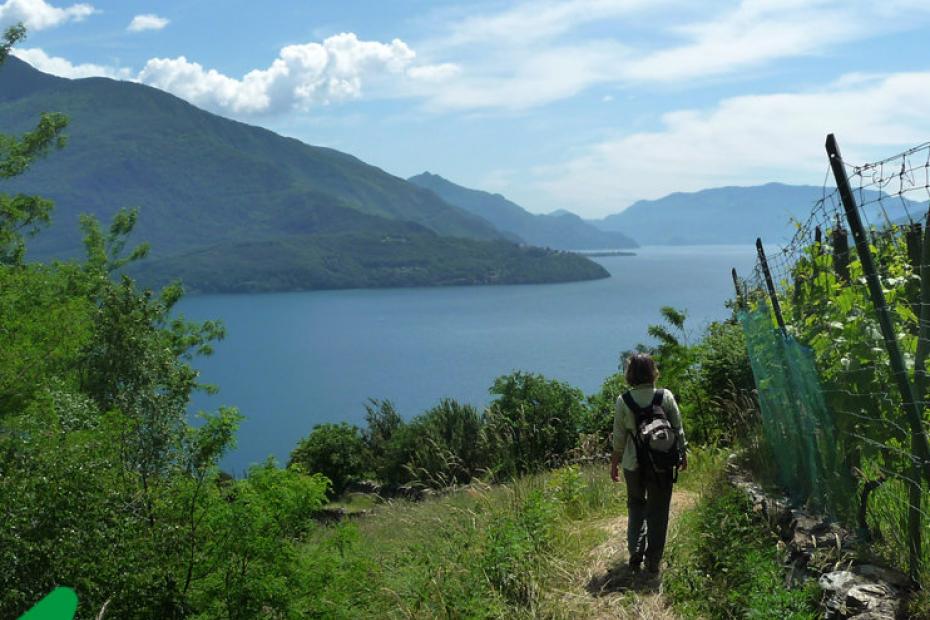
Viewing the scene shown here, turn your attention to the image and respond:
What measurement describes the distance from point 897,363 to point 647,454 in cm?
210

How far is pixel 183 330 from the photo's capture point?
33.7 m

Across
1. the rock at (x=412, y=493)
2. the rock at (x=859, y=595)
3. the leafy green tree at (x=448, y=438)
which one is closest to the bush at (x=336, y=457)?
the rock at (x=412, y=493)

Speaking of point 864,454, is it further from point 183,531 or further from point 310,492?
point 183,531

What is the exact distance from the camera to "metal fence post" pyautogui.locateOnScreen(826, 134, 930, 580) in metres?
4.00

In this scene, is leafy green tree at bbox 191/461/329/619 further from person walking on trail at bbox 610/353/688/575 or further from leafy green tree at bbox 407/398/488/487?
leafy green tree at bbox 407/398/488/487

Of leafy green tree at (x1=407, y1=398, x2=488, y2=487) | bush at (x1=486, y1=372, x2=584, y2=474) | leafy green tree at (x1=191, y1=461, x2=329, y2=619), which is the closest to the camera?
leafy green tree at (x1=191, y1=461, x2=329, y2=619)

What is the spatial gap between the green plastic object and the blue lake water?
53.6 m

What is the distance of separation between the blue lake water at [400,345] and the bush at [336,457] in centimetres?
3022

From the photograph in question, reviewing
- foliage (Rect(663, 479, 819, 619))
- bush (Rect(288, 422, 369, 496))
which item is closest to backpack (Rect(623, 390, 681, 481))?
foliage (Rect(663, 479, 819, 619))

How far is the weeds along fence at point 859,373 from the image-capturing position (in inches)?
164

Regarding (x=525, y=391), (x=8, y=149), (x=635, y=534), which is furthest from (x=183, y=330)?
(x=635, y=534)

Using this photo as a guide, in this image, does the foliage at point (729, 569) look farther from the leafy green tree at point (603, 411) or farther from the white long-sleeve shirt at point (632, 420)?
the leafy green tree at point (603, 411)

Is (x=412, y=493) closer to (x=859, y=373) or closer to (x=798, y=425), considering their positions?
(x=798, y=425)

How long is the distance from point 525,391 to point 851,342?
11.6 metres
